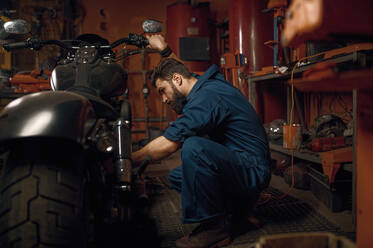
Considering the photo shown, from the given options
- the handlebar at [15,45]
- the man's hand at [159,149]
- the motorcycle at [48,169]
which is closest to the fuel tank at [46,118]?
the motorcycle at [48,169]

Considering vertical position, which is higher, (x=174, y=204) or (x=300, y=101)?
(x=300, y=101)

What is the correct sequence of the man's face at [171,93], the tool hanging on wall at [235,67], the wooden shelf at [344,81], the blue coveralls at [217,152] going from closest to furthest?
1. the wooden shelf at [344,81]
2. the blue coveralls at [217,152]
3. the man's face at [171,93]
4. the tool hanging on wall at [235,67]

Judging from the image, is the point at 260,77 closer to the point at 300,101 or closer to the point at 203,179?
the point at 300,101

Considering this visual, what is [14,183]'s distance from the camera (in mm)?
716

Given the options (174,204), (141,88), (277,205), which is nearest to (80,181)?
(174,204)

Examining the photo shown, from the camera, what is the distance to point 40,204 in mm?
705

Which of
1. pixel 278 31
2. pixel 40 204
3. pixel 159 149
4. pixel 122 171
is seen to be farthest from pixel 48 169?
pixel 278 31

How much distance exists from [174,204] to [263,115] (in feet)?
5.98

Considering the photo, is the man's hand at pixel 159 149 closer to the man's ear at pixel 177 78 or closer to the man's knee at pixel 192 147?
the man's knee at pixel 192 147

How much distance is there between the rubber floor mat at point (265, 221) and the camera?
1.42 metres

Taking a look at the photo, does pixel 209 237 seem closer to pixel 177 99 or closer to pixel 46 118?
pixel 177 99

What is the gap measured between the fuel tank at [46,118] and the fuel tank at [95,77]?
0.31m

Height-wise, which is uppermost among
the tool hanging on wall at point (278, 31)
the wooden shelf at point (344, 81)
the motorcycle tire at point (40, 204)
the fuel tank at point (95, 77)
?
the tool hanging on wall at point (278, 31)

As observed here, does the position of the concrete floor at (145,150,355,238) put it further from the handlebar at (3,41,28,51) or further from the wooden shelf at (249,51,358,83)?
the handlebar at (3,41,28,51)
